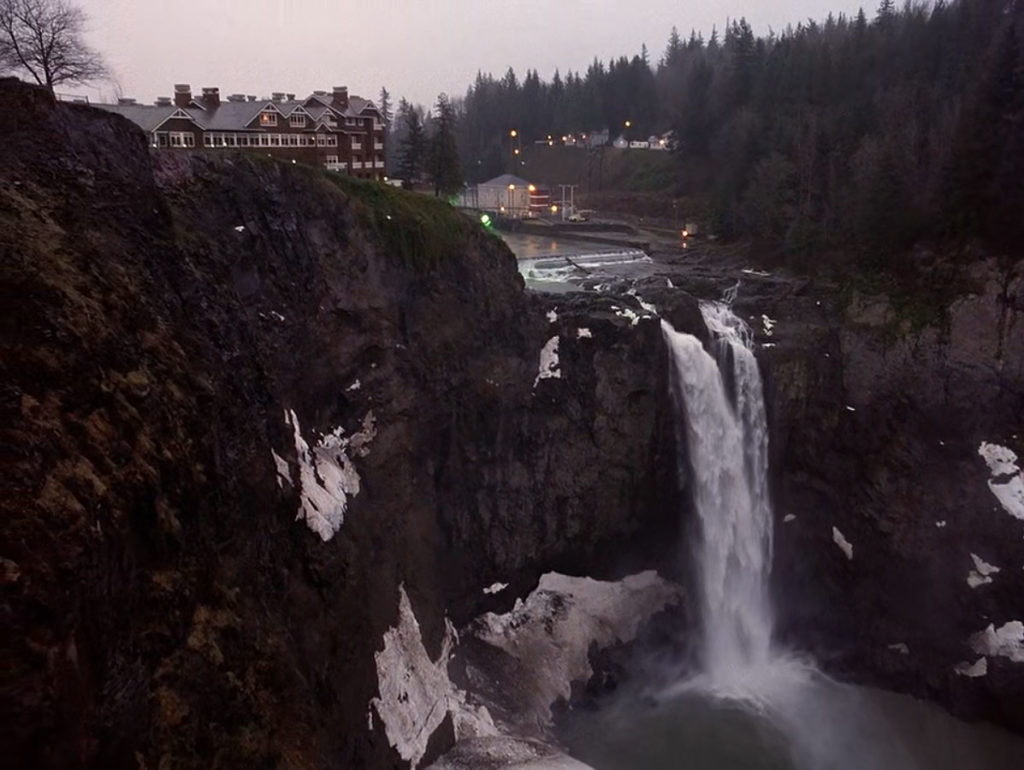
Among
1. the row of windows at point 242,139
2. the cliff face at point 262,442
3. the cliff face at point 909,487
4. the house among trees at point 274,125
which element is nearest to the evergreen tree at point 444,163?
the house among trees at point 274,125

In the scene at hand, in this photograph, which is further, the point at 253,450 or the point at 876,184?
the point at 876,184

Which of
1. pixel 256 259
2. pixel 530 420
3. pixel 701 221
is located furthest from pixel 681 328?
pixel 701 221

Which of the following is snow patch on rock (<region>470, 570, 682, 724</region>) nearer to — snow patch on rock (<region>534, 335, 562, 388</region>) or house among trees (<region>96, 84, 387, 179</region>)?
snow patch on rock (<region>534, 335, 562, 388</region>)

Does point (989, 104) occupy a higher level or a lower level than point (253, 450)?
higher

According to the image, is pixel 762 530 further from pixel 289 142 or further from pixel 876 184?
pixel 289 142

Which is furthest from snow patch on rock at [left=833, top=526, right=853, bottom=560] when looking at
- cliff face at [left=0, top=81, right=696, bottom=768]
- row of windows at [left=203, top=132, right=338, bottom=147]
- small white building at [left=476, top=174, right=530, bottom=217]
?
small white building at [left=476, top=174, right=530, bottom=217]

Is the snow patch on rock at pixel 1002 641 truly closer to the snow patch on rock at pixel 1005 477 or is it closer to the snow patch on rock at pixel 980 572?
the snow patch on rock at pixel 980 572

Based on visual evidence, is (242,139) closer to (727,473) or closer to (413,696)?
(413,696)
